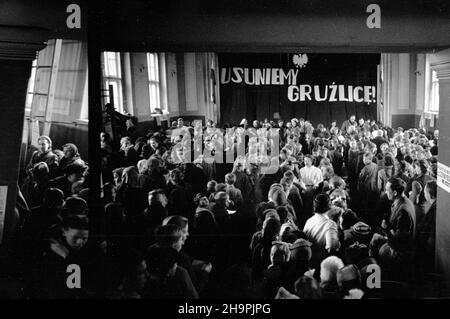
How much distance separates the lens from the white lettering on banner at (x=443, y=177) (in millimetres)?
3357

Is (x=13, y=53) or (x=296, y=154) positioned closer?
(x=13, y=53)

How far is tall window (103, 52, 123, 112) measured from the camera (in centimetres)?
333

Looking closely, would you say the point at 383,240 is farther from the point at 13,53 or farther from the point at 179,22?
the point at 13,53

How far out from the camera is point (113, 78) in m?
3.36

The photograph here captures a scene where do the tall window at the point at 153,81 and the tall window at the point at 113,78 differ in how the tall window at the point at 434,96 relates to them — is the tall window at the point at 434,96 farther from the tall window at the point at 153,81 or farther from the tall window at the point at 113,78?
the tall window at the point at 113,78

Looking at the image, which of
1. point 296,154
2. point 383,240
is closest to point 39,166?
point 296,154

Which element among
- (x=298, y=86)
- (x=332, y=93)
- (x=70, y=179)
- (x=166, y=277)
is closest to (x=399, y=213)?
(x=332, y=93)

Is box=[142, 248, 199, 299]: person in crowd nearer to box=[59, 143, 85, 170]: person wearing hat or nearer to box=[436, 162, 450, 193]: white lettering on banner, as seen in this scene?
box=[59, 143, 85, 170]: person wearing hat

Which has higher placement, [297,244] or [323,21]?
[323,21]

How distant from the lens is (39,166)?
3.39 m

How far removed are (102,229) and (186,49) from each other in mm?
1349

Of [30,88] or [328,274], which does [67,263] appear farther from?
[328,274]

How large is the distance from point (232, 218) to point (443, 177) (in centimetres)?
148

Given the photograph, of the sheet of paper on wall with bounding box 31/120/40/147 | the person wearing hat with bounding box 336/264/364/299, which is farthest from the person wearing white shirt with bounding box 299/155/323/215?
the sheet of paper on wall with bounding box 31/120/40/147
